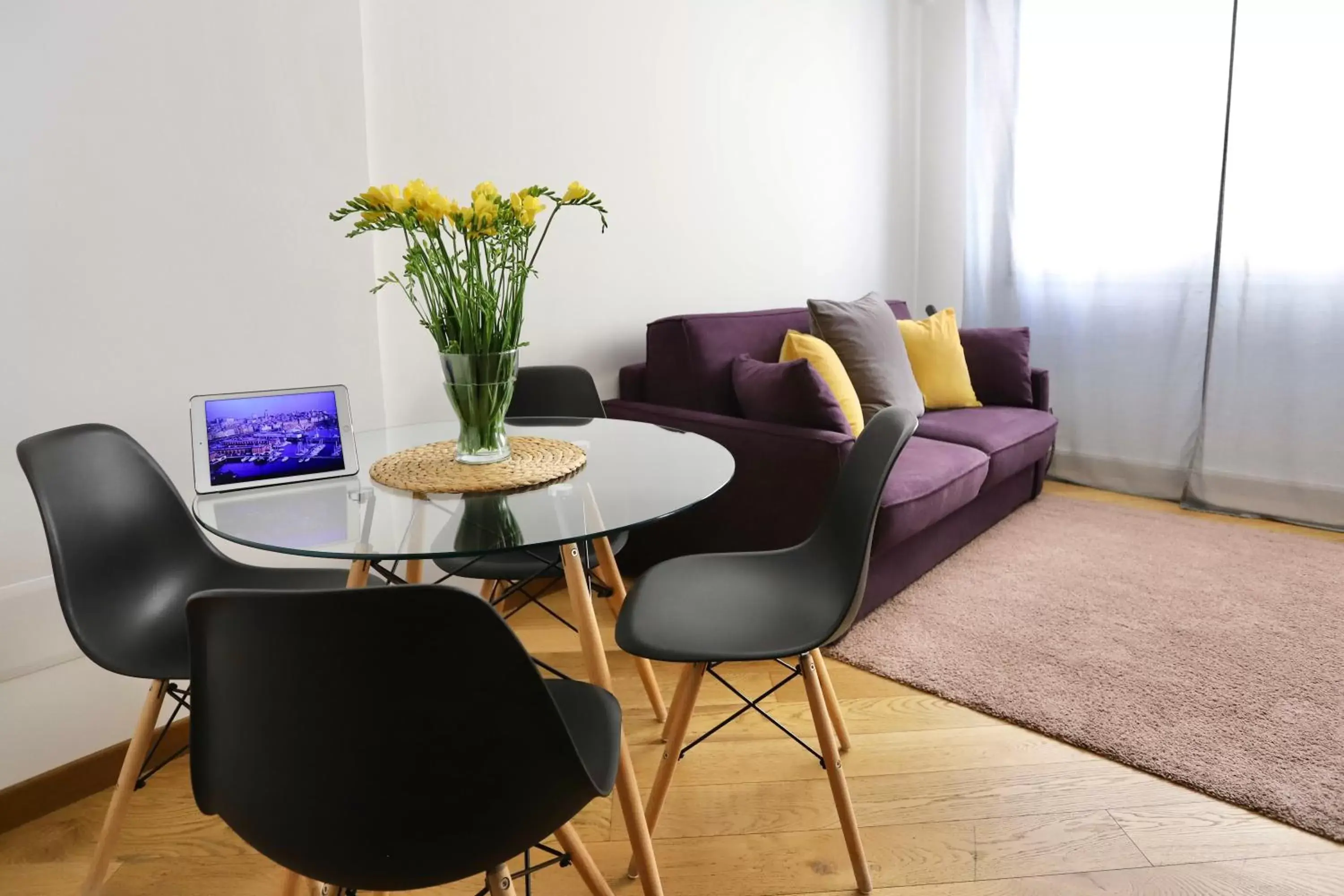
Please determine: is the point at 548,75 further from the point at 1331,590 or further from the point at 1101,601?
the point at 1331,590

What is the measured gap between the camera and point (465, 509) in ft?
4.78

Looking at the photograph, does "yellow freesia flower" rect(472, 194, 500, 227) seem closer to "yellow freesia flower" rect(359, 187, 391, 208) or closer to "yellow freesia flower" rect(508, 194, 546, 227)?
"yellow freesia flower" rect(508, 194, 546, 227)

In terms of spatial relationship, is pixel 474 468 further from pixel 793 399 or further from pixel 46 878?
pixel 793 399

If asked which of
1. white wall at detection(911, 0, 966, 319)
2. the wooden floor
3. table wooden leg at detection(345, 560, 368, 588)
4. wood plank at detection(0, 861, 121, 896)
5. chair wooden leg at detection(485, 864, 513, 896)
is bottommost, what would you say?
wood plank at detection(0, 861, 121, 896)

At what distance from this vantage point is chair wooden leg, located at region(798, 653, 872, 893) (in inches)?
60.8

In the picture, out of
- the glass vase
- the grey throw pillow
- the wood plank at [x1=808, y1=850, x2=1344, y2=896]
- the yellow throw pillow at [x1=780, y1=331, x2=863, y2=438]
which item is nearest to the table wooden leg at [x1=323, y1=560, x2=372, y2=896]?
the glass vase

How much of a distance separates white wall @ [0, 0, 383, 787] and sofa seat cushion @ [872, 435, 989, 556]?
157 cm

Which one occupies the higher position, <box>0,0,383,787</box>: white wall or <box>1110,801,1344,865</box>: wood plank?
<box>0,0,383,787</box>: white wall

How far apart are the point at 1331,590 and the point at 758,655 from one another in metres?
2.41

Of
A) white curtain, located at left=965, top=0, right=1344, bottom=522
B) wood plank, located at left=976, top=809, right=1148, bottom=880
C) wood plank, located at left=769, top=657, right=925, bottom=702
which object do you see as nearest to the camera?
wood plank, located at left=976, top=809, right=1148, bottom=880

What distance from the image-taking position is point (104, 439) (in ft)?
5.27

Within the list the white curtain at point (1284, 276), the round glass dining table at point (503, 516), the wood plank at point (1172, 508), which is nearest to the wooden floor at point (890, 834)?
the round glass dining table at point (503, 516)

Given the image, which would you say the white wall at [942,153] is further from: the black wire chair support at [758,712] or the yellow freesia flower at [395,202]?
the yellow freesia flower at [395,202]

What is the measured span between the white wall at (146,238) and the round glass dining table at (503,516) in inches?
20.6
